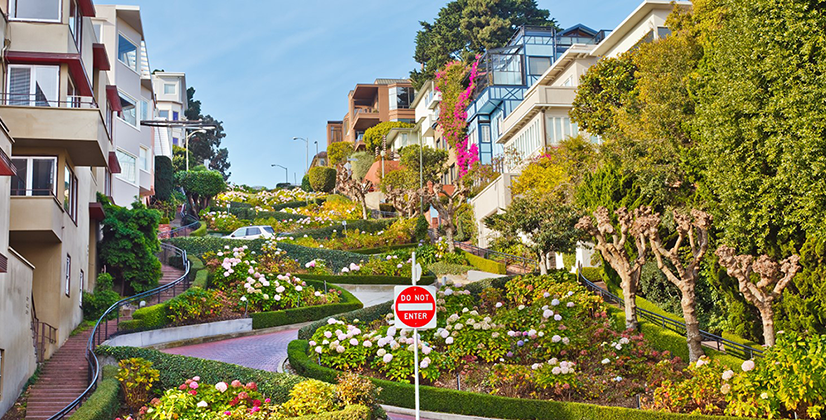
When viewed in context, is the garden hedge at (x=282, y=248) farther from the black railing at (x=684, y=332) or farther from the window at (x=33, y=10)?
the window at (x=33, y=10)

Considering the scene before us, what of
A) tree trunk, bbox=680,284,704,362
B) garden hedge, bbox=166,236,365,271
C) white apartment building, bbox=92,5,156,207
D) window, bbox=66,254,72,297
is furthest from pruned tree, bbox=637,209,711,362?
white apartment building, bbox=92,5,156,207

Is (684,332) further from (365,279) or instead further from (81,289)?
(81,289)

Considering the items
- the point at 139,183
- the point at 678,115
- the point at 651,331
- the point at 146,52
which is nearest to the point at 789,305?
the point at 651,331

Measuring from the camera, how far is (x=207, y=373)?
16359 mm

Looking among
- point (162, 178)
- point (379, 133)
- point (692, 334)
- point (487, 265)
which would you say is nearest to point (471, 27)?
point (379, 133)

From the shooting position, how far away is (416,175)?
63.6 metres

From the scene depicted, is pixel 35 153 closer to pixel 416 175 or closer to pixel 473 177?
pixel 473 177

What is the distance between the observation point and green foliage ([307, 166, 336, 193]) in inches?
3642

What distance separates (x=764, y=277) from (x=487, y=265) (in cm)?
1901

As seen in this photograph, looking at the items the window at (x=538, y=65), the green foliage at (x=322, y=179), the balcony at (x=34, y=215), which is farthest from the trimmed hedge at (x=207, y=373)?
the green foliage at (x=322, y=179)

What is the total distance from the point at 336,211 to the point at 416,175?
7.49m

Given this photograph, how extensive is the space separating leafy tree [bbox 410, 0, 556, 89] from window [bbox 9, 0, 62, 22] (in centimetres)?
5740

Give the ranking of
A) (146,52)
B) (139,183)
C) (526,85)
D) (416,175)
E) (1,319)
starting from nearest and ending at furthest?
(1,319)
(139,183)
(146,52)
(526,85)
(416,175)

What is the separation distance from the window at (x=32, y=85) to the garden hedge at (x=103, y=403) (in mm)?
8157
